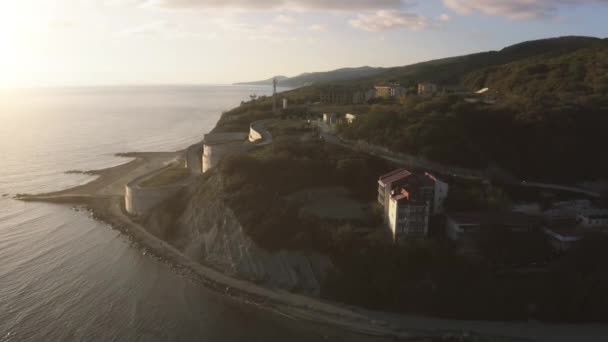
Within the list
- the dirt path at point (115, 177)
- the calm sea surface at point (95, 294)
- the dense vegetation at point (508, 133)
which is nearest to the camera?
the calm sea surface at point (95, 294)

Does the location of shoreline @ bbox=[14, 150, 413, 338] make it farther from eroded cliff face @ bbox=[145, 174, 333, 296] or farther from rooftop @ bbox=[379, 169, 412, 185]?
rooftop @ bbox=[379, 169, 412, 185]

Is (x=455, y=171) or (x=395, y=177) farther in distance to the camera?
(x=455, y=171)

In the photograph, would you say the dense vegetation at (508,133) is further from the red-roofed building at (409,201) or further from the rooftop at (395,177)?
the red-roofed building at (409,201)

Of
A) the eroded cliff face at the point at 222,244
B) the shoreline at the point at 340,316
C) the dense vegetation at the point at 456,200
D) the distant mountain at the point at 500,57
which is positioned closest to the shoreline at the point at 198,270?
the shoreline at the point at 340,316

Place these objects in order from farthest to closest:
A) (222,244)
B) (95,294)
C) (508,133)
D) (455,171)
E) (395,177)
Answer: (508,133) < (455,171) < (222,244) < (395,177) < (95,294)

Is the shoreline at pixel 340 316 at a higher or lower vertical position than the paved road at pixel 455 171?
lower

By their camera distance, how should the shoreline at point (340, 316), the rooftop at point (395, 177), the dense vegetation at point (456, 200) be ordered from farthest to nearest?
1. the rooftop at point (395, 177)
2. the dense vegetation at point (456, 200)
3. the shoreline at point (340, 316)

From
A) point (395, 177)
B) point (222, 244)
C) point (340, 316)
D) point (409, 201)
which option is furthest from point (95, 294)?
point (395, 177)

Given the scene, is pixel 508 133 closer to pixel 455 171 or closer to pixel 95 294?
pixel 455 171
